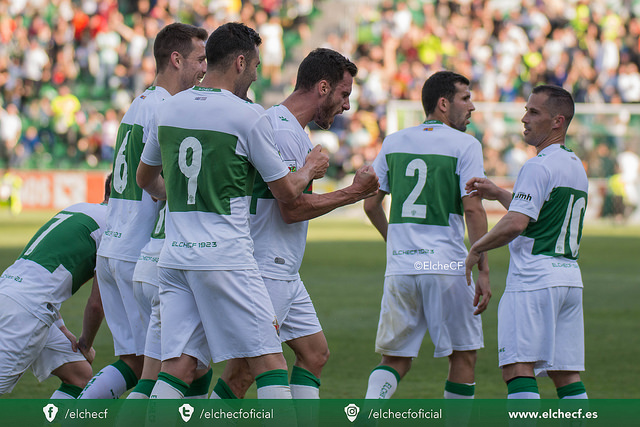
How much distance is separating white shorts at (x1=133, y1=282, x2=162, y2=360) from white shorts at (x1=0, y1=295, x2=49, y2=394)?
63cm

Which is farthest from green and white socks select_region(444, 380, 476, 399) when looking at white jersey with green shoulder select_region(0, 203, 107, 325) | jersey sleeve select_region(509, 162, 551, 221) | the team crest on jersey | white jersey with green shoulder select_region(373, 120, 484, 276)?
white jersey with green shoulder select_region(0, 203, 107, 325)

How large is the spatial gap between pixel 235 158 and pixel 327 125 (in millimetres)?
1028

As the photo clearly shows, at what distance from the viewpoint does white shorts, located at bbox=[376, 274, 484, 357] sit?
582 centimetres

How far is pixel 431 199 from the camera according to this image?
591cm

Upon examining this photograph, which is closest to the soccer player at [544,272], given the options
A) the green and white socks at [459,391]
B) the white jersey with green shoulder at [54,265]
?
the green and white socks at [459,391]

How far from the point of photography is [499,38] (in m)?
30.3

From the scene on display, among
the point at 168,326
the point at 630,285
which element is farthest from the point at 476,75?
the point at 168,326

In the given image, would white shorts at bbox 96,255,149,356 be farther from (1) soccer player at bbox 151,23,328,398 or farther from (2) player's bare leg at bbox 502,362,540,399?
(2) player's bare leg at bbox 502,362,540,399

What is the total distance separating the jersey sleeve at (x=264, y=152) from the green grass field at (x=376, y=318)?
288 centimetres

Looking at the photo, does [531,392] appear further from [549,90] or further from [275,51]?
[275,51]

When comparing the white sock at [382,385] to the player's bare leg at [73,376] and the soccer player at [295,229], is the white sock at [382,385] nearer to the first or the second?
the soccer player at [295,229]

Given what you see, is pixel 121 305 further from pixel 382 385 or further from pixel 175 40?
pixel 382 385

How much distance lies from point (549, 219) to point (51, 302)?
296cm
